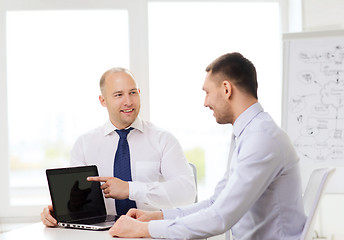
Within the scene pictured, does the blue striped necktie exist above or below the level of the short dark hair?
below

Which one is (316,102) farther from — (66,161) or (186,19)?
(66,161)

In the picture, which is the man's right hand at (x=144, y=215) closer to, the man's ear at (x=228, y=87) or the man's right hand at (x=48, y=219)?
the man's right hand at (x=48, y=219)

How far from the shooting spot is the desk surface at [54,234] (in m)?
1.92

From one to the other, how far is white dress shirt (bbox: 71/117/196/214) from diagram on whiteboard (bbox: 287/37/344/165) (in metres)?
1.11

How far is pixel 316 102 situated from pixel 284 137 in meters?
1.71

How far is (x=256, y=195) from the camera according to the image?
180cm

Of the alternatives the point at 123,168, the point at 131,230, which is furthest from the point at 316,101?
the point at 131,230

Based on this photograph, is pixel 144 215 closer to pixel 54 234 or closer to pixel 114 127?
pixel 54 234

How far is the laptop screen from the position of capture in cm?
216

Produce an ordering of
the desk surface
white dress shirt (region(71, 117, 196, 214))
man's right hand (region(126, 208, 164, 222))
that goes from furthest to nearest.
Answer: white dress shirt (region(71, 117, 196, 214))
man's right hand (region(126, 208, 164, 222))
the desk surface

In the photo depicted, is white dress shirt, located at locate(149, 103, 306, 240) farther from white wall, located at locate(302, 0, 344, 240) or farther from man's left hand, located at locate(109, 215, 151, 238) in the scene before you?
white wall, located at locate(302, 0, 344, 240)

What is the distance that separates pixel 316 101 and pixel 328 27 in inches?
27.1

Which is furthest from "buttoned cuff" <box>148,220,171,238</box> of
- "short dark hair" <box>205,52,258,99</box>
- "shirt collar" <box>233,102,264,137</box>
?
"short dark hair" <box>205,52,258,99</box>

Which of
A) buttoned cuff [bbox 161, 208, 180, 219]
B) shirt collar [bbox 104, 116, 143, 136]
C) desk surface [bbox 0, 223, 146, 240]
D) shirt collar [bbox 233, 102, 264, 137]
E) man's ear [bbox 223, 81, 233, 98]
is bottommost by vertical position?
→ desk surface [bbox 0, 223, 146, 240]
